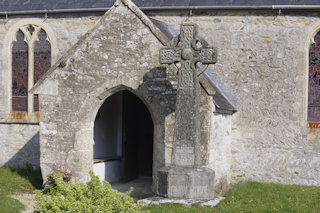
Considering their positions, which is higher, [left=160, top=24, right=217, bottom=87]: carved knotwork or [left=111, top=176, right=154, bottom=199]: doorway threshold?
[left=160, top=24, right=217, bottom=87]: carved knotwork

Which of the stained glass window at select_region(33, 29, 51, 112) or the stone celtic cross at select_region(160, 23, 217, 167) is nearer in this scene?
the stone celtic cross at select_region(160, 23, 217, 167)

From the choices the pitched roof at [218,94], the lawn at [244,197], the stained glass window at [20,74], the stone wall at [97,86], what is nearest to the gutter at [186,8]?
the stained glass window at [20,74]

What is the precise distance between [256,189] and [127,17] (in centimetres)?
472

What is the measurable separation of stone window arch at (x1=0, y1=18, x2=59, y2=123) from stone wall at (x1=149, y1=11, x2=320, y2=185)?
15.4ft

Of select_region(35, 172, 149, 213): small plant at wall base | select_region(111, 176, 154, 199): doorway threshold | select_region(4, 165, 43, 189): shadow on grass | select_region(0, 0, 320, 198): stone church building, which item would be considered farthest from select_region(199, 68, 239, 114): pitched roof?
select_region(4, 165, 43, 189): shadow on grass

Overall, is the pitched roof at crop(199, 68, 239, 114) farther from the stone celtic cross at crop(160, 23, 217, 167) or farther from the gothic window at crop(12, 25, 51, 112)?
the gothic window at crop(12, 25, 51, 112)

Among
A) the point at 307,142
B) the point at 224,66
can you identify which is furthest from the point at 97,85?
the point at 307,142

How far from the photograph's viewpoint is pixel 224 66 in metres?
12.1

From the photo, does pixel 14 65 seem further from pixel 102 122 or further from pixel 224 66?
pixel 224 66

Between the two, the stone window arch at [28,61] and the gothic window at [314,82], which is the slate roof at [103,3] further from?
the gothic window at [314,82]

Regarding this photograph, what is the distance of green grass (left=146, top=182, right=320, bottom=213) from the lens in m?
7.95

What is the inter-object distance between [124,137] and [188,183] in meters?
4.58

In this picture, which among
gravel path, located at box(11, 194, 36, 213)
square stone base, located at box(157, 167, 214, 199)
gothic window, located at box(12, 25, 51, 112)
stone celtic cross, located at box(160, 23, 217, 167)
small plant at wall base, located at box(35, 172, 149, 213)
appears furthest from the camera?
gothic window, located at box(12, 25, 51, 112)

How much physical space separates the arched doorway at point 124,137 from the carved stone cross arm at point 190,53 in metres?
4.18
